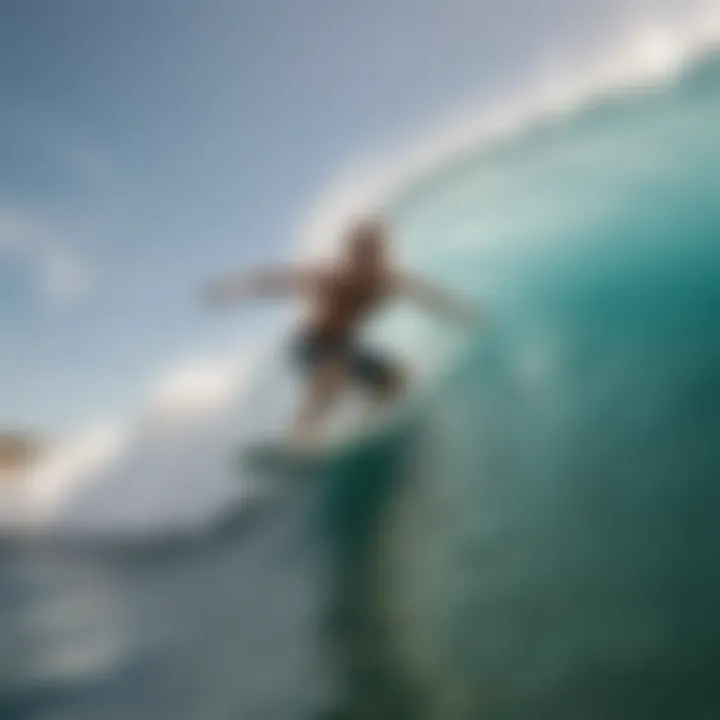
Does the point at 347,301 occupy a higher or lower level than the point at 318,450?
higher

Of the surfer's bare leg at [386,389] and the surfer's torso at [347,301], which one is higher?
the surfer's torso at [347,301]

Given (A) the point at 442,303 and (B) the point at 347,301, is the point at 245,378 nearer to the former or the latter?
(B) the point at 347,301

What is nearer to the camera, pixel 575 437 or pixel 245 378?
pixel 575 437

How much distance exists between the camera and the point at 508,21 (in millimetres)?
1862

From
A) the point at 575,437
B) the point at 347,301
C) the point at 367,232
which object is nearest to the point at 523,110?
the point at 367,232

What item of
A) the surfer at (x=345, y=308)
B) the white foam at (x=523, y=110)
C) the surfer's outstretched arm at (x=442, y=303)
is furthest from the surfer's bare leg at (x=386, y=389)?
the white foam at (x=523, y=110)

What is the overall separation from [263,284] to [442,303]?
0.29 m

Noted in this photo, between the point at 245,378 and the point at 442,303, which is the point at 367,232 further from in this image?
the point at 245,378

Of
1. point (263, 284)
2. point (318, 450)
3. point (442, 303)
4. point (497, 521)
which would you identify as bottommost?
point (497, 521)

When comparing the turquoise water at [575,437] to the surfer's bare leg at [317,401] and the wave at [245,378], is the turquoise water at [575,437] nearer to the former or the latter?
the wave at [245,378]

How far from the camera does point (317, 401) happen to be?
180 centimetres

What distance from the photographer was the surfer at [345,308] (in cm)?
179

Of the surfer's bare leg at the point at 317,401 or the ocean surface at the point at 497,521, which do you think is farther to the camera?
the surfer's bare leg at the point at 317,401

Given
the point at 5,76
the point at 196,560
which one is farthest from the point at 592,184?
the point at 5,76
